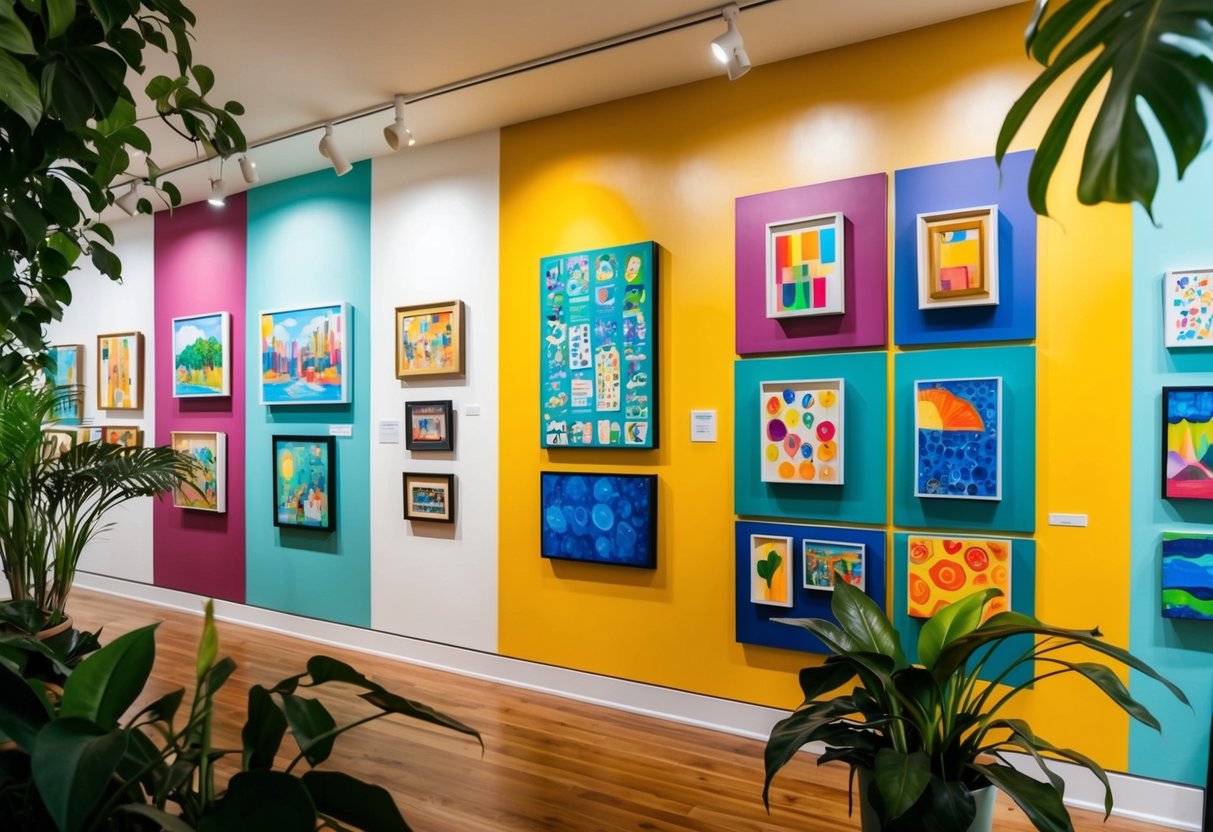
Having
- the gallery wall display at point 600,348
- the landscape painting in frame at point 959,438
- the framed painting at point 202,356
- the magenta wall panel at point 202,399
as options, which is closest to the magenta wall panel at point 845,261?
the landscape painting in frame at point 959,438

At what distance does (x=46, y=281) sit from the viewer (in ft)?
5.39

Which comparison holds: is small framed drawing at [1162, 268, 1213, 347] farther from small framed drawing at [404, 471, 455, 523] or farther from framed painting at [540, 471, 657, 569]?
small framed drawing at [404, 471, 455, 523]

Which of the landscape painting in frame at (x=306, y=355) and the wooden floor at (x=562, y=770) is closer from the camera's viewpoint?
the wooden floor at (x=562, y=770)

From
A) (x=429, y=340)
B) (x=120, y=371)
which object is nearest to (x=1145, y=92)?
(x=429, y=340)

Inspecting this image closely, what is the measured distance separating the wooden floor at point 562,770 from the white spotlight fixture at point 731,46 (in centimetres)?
309

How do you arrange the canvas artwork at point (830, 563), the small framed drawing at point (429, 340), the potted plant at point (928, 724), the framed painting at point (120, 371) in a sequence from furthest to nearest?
the framed painting at point (120, 371), the small framed drawing at point (429, 340), the canvas artwork at point (830, 563), the potted plant at point (928, 724)

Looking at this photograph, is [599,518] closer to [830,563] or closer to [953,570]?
[830,563]

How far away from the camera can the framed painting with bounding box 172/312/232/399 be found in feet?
18.8

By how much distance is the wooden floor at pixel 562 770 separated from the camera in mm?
2760

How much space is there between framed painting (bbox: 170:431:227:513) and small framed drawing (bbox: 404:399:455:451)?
1990 millimetres

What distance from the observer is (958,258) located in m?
3.09

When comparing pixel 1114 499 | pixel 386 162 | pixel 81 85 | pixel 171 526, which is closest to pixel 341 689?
pixel 171 526

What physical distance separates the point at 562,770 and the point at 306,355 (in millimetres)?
3556

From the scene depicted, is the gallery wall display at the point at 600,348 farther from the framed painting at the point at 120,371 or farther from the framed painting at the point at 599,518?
the framed painting at the point at 120,371
